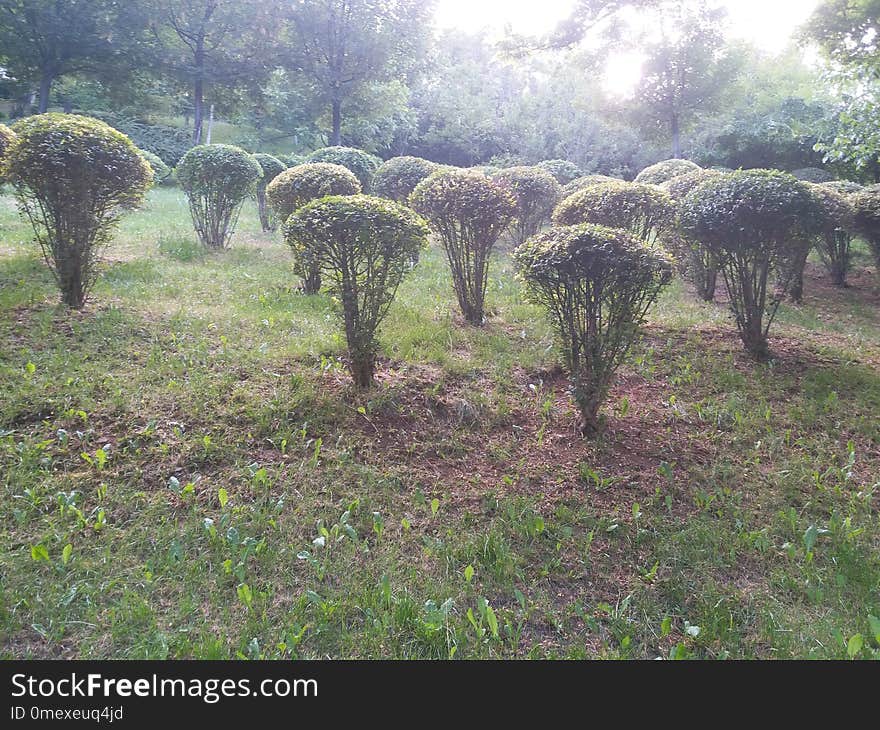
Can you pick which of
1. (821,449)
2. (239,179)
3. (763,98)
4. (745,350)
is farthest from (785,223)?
(763,98)

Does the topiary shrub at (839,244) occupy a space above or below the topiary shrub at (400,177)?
below

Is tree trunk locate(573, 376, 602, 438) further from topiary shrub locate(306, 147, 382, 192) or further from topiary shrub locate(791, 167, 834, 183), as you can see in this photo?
topiary shrub locate(791, 167, 834, 183)

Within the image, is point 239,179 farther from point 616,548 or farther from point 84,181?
point 616,548

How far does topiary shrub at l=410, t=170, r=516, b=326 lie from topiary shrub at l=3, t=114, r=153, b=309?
259 cm

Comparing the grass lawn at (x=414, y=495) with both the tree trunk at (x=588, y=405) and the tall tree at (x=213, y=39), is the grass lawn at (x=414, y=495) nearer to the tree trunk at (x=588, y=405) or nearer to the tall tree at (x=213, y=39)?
the tree trunk at (x=588, y=405)

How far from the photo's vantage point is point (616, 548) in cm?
271

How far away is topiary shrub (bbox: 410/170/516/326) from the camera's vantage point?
496 cm

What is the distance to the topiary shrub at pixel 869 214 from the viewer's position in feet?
20.9

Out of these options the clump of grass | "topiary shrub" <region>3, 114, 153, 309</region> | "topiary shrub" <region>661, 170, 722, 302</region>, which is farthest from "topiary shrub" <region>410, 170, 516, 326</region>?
the clump of grass

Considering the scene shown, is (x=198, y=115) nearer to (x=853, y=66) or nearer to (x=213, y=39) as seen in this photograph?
(x=213, y=39)

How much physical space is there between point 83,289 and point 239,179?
3.46 meters

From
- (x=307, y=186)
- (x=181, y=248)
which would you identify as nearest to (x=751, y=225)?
(x=307, y=186)

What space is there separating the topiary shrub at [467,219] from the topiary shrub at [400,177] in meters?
2.65

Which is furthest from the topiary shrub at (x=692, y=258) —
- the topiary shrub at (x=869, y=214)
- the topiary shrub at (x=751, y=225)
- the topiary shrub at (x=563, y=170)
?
the topiary shrub at (x=563, y=170)
